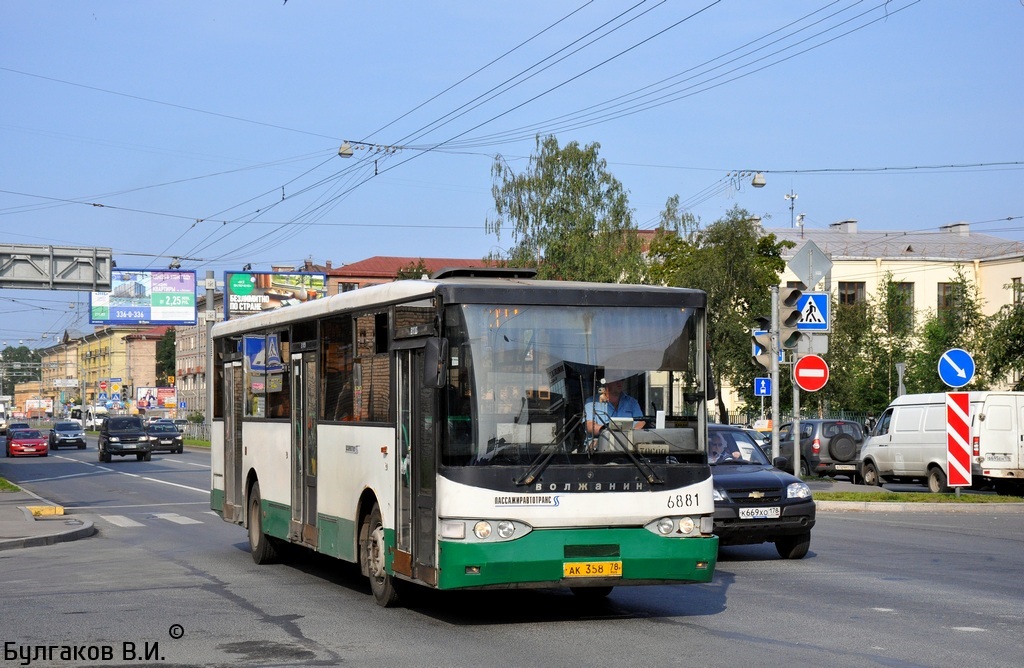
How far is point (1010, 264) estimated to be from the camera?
72500 mm

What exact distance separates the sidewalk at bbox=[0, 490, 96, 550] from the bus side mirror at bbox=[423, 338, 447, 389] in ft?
35.3

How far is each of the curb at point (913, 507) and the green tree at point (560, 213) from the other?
40.4 m

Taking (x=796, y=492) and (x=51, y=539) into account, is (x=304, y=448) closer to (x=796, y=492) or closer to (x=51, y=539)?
(x=796, y=492)

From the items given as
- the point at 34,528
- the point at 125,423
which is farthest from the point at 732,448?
the point at 125,423

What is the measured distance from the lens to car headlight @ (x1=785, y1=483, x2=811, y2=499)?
50.8 feet

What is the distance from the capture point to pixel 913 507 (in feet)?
75.0

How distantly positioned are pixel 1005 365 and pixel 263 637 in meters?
33.9

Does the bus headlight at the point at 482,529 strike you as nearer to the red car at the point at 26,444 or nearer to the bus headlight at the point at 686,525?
the bus headlight at the point at 686,525

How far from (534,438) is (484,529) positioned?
0.78 m

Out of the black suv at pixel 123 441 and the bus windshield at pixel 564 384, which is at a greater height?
the bus windshield at pixel 564 384

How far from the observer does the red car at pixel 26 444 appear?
211ft

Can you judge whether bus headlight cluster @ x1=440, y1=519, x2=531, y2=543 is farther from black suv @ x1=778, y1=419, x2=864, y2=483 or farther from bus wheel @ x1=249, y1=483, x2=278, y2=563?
black suv @ x1=778, y1=419, x2=864, y2=483

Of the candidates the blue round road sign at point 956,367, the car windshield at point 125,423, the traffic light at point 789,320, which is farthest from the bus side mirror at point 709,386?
the car windshield at point 125,423

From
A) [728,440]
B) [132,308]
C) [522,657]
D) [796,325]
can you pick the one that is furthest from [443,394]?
[132,308]
